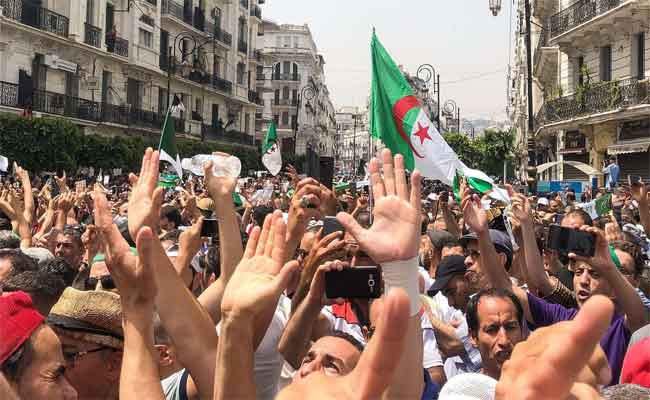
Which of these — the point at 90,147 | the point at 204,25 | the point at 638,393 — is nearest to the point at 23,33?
the point at 90,147

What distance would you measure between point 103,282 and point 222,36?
4541cm

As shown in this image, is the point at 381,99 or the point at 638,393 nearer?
the point at 638,393

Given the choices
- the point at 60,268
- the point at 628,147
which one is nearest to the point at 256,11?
the point at 628,147

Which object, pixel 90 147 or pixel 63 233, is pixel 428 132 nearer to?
pixel 63 233

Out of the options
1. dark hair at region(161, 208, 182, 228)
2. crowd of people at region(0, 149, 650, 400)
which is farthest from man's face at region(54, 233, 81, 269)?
dark hair at region(161, 208, 182, 228)

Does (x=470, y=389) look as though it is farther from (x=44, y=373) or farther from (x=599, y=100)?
(x=599, y=100)

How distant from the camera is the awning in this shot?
21.5 m

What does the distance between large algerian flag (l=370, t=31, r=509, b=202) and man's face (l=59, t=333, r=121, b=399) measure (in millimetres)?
4195

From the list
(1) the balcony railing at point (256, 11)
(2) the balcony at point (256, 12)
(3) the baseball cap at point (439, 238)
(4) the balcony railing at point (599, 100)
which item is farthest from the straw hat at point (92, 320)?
(1) the balcony railing at point (256, 11)

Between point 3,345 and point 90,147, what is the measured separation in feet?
81.6

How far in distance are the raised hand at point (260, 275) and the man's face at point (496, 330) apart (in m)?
1.49

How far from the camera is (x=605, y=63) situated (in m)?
24.7

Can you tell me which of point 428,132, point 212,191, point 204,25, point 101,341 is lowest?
point 101,341

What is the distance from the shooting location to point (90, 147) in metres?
25.8
